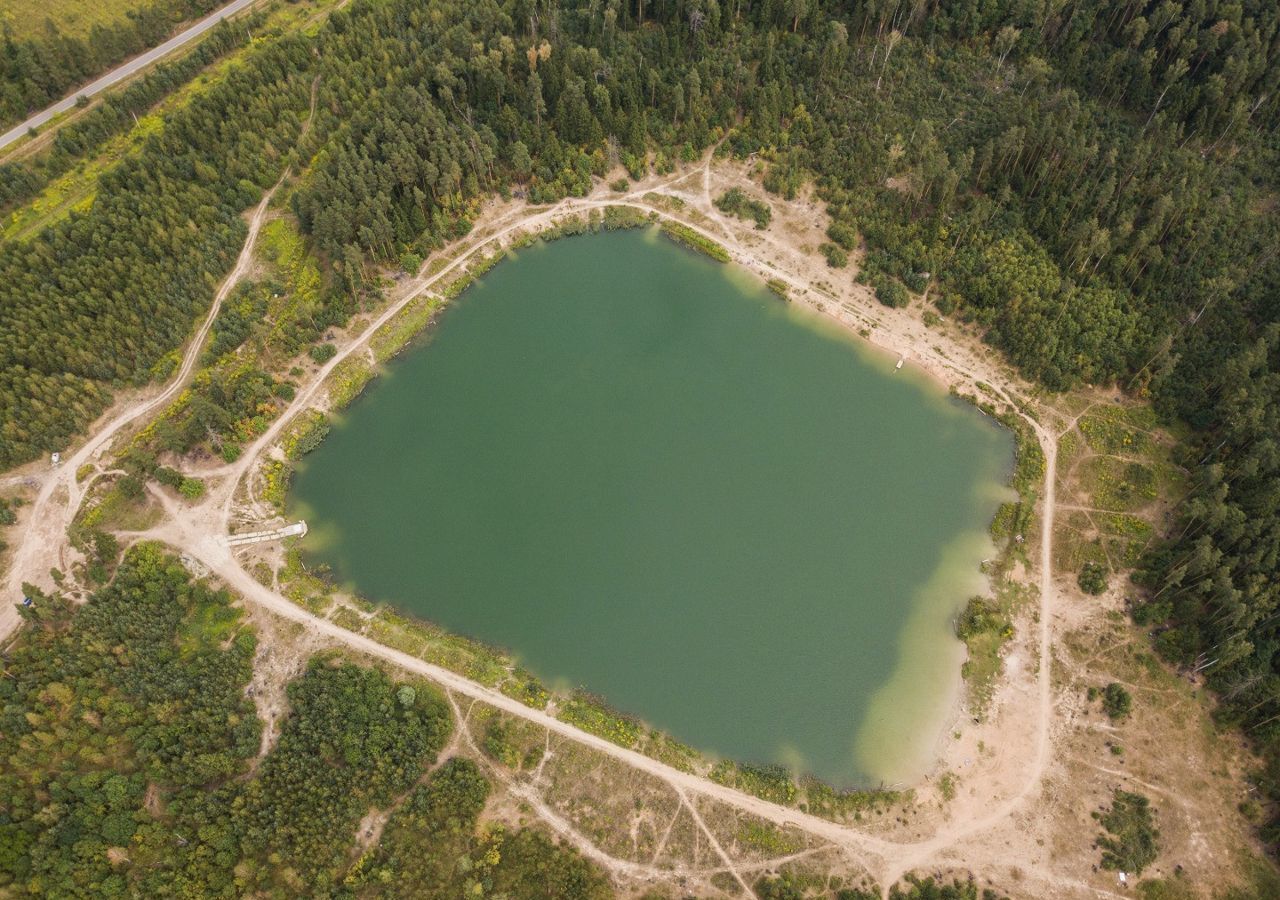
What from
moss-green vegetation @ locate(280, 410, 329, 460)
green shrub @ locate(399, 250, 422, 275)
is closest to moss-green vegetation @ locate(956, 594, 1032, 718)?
moss-green vegetation @ locate(280, 410, 329, 460)

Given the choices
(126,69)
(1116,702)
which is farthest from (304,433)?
(1116,702)

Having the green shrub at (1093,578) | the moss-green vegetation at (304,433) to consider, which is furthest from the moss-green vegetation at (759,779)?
the moss-green vegetation at (304,433)

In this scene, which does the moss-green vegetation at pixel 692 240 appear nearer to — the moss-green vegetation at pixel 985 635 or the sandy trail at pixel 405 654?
the sandy trail at pixel 405 654

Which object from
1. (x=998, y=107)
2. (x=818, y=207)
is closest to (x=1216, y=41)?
(x=998, y=107)

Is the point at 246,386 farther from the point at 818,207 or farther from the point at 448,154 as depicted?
the point at 818,207

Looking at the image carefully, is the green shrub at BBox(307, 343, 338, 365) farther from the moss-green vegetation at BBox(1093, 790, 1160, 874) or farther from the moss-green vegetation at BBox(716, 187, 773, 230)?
the moss-green vegetation at BBox(1093, 790, 1160, 874)

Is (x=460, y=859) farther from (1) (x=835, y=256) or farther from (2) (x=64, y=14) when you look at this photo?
(2) (x=64, y=14)
